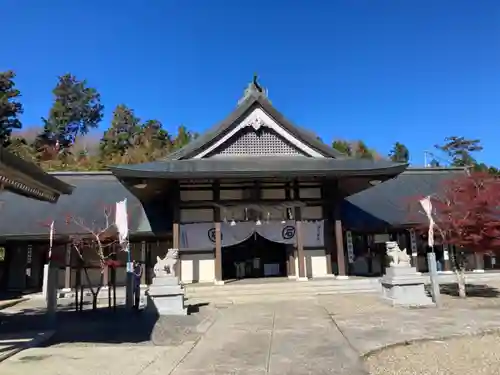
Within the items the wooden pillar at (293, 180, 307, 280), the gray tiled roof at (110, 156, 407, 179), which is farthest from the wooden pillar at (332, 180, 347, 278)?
the wooden pillar at (293, 180, 307, 280)

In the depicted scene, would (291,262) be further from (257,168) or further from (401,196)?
(401,196)

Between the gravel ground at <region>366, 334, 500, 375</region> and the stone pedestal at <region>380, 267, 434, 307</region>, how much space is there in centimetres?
401

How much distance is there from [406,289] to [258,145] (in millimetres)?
8774

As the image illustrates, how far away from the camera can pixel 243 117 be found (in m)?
16.9

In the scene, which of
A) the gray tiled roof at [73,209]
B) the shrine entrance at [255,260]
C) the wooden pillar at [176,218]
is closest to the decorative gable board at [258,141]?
the wooden pillar at [176,218]

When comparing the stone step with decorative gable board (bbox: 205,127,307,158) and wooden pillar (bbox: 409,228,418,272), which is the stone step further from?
decorative gable board (bbox: 205,127,307,158)

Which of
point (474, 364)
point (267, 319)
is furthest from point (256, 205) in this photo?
point (474, 364)

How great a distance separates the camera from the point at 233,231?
15680 mm

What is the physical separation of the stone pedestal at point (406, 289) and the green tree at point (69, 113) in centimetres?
4840

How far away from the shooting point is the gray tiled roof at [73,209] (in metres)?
17.1

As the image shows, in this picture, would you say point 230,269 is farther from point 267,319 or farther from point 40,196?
point 40,196

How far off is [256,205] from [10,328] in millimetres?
9459

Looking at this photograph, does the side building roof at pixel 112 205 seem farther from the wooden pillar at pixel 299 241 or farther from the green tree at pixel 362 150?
the green tree at pixel 362 150

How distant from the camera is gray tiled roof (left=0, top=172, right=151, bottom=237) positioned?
17.1m
